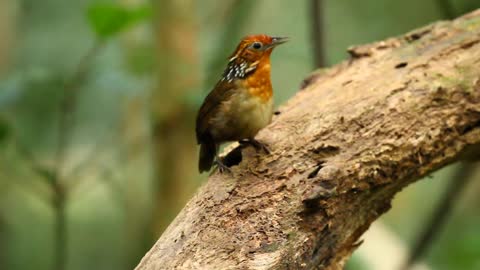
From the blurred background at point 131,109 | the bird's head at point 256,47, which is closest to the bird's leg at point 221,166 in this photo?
the bird's head at point 256,47

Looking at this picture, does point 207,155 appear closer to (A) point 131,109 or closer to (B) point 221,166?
(B) point 221,166

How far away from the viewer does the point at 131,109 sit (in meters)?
6.60

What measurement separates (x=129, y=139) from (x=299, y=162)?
4.25m

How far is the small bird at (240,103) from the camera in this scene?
262 cm

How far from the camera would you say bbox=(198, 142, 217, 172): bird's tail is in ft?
9.05

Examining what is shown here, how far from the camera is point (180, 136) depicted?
4480 mm

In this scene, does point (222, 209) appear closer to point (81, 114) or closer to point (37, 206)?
point (81, 114)

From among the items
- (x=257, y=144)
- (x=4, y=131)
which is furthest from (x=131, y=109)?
(x=257, y=144)

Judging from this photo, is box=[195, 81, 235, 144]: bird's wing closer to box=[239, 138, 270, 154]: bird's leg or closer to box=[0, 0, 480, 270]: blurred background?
box=[239, 138, 270, 154]: bird's leg

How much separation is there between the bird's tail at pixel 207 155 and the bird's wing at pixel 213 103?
0.07m

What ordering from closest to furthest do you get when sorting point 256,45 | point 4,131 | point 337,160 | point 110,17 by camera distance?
point 337,160 < point 256,45 < point 110,17 < point 4,131

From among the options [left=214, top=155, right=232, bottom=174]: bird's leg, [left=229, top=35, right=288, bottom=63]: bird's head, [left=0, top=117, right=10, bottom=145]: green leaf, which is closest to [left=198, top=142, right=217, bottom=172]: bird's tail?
[left=214, top=155, right=232, bottom=174]: bird's leg

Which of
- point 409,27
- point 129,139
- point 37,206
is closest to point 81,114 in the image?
point 129,139

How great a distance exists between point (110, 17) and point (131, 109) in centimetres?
288
